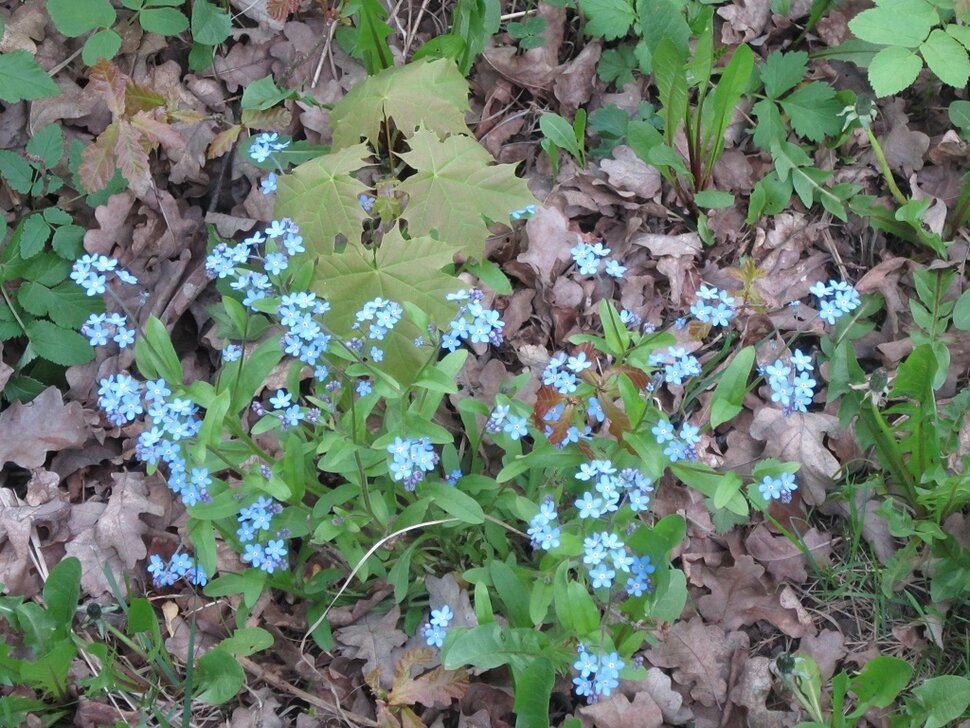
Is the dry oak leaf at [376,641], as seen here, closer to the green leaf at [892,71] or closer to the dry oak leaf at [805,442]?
the dry oak leaf at [805,442]

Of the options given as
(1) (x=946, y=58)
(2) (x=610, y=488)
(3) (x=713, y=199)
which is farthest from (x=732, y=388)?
(1) (x=946, y=58)

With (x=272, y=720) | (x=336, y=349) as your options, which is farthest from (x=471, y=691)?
(x=336, y=349)

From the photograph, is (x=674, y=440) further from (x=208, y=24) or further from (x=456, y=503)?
(x=208, y=24)

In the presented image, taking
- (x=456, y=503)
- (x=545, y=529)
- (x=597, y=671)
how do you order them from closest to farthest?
1. (x=597, y=671)
2. (x=545, y=529)
3. (x=456, y=503)

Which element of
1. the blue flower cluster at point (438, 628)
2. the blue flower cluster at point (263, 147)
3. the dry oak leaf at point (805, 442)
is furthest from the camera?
the dry oak leaf at point (805, 442)

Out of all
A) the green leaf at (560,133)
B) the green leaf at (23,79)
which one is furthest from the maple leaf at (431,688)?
the green leaf at (23,79)

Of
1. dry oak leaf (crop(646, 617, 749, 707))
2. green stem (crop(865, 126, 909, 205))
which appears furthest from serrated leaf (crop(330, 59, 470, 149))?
dry oak leaf (crop(646, 617, 749, 707))

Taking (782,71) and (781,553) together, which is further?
(782,71)
